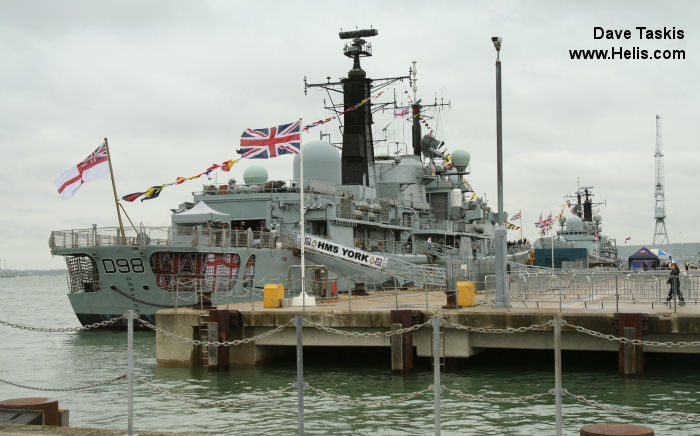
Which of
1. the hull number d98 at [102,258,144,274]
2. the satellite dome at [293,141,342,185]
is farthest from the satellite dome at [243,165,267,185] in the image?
the hull number d98 at [102,258,144,274]

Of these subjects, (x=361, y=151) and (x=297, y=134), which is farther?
(x=361, y=151)

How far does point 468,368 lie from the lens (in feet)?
66.5

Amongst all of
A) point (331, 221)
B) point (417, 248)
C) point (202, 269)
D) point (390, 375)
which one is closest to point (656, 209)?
point (417, 248)

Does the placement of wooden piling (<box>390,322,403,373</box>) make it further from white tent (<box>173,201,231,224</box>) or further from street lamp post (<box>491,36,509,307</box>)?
white tent (<box>173,201,231,224</box>)

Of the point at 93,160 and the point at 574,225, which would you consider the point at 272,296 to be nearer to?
the point at 93,160

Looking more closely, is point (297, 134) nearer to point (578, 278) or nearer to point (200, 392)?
point (200, 392)

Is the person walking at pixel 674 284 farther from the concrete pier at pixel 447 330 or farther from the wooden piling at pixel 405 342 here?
the wooden piling at pixel 405 342

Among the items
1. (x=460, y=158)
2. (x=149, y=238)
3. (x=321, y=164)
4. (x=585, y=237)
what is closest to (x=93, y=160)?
(x=149, y=238)

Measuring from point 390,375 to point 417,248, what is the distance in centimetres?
2995

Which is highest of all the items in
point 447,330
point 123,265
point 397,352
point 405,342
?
point 123,265

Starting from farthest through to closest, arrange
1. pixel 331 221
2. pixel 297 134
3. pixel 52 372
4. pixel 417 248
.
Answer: pixel 417 248
pixel 331 221
pixel 297 134
pixel 52 372

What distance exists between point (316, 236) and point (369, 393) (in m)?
19.4

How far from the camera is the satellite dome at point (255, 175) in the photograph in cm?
4206

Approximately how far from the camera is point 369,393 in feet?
56.7
